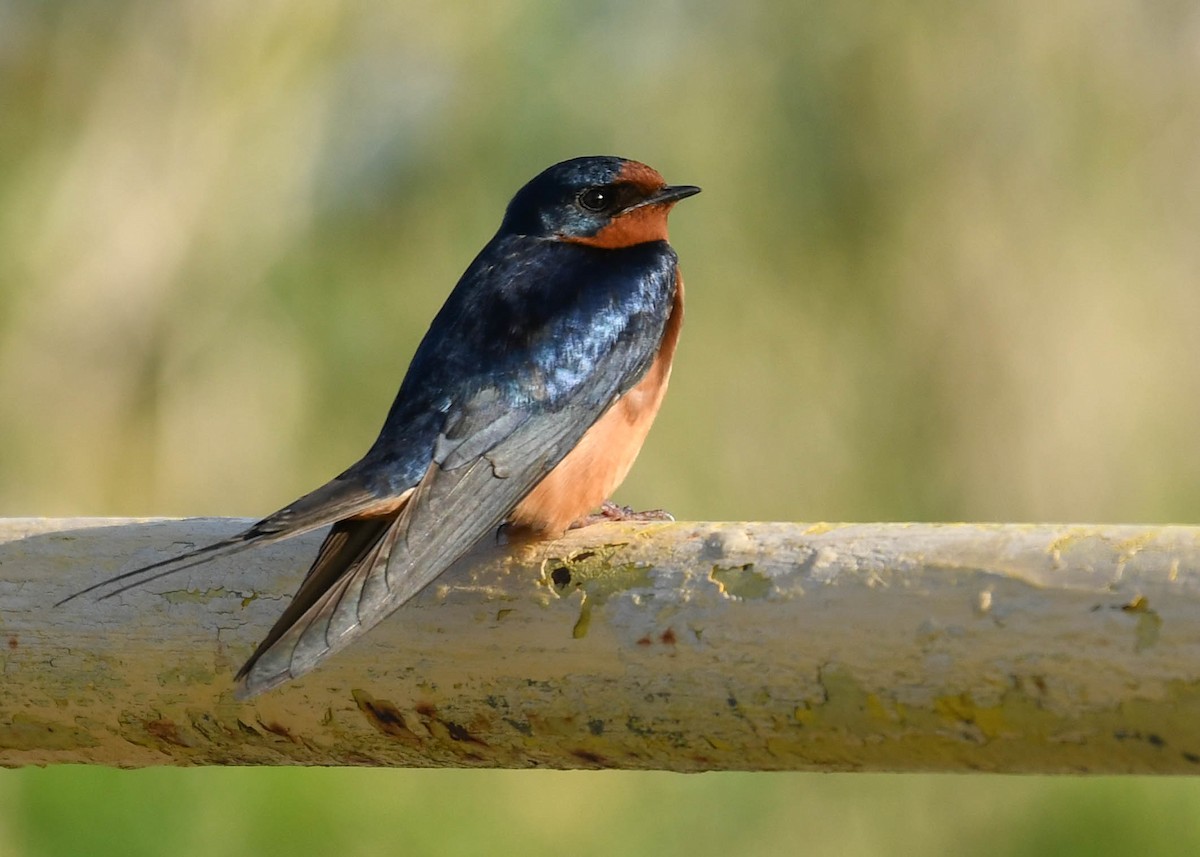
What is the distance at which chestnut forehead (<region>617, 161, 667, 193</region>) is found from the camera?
7.34 ft

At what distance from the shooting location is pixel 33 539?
1589mm

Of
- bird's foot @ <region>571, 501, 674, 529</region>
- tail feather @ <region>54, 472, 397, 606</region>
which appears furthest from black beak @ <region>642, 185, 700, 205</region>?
tail feather @ <region>54, 472, 397, 606</region>

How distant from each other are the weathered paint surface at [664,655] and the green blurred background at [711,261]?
2.32 meters

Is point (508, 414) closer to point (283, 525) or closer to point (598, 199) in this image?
point (283, 525)

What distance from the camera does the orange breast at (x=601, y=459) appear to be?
1711mm

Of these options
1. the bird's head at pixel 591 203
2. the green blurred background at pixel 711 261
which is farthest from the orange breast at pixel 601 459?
the green blurred background at pixel 711 261

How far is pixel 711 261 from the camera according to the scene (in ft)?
14.0

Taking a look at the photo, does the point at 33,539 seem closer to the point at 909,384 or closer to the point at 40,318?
the point at 40,318

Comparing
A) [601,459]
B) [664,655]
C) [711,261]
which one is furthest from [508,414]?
→ [711,261]

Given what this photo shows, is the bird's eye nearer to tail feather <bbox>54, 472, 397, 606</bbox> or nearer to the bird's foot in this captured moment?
the bird's foot

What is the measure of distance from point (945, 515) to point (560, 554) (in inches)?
111

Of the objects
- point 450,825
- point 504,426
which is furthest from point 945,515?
point 504,426

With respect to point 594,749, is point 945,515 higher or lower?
higher

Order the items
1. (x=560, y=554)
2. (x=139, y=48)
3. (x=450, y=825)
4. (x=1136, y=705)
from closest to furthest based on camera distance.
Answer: (x=1136, y=705) → (x=560, y=554) → (x=450, y=825) → (x=139, y=48)
